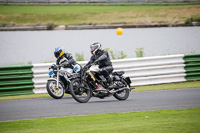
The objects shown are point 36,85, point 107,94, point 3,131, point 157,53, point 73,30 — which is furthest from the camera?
point 73,30

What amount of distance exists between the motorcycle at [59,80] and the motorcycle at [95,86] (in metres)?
1.01

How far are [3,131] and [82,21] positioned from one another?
80.1 feet

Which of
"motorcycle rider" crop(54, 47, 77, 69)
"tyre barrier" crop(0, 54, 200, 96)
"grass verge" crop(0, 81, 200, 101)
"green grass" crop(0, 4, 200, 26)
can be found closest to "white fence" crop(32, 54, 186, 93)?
"tyre barrier" crop(0, 54, 200, 96)

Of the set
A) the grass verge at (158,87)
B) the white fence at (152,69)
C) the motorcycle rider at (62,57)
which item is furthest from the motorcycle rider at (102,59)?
the white fence at (152,69)

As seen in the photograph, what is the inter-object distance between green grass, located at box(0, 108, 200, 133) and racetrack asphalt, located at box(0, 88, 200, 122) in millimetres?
543

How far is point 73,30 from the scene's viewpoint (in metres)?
28.2

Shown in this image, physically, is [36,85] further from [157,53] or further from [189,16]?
[189,16]

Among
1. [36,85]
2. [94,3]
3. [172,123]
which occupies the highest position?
[94,3]

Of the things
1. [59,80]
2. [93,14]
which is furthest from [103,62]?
[93,14]

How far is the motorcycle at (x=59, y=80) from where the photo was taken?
1082 cm

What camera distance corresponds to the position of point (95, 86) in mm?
9805

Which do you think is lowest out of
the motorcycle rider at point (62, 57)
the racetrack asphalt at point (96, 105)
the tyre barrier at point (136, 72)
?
the racetrack asphalt at point (96, 105)

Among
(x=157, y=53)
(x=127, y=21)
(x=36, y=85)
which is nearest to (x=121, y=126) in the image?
(x=36, y=85)

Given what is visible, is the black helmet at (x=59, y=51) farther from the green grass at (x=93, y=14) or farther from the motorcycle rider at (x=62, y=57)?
the green grass at (x=93, y=14)
